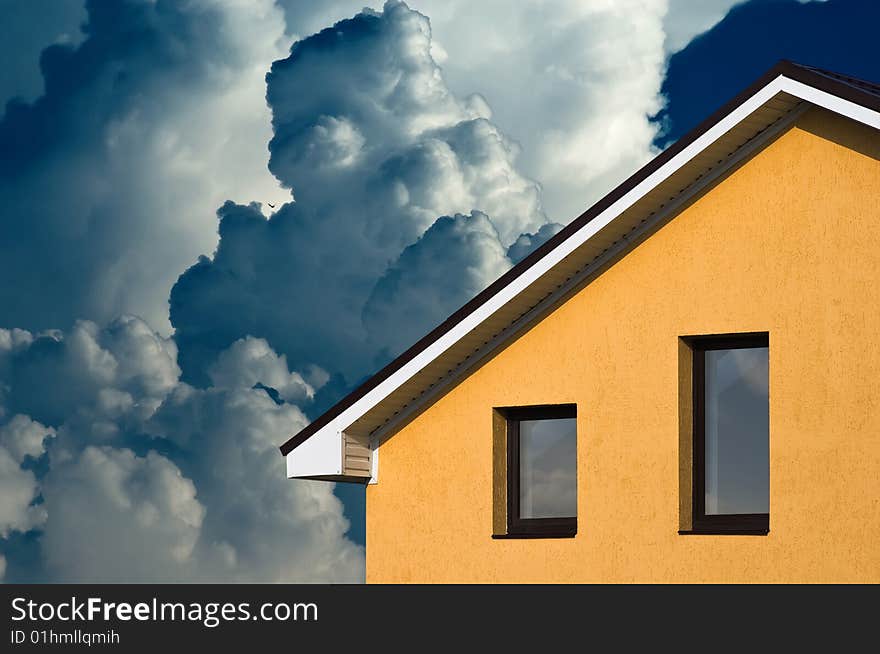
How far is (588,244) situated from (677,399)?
1751mm

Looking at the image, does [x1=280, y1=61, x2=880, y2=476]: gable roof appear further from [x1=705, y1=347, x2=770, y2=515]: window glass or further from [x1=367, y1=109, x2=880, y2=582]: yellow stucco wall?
[x1=705, y1=347, x2=770, y2=515]: window glass

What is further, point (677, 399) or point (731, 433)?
point (731, 433)

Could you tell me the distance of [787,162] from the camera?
15.4 meters

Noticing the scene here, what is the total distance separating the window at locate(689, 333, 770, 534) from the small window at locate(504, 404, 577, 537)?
1364 mm

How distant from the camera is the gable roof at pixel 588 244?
15055mm

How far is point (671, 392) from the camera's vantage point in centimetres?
1569

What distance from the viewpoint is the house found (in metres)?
14.9

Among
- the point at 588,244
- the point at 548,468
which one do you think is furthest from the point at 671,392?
the point at 548,468

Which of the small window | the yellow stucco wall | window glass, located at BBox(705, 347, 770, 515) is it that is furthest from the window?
the small window

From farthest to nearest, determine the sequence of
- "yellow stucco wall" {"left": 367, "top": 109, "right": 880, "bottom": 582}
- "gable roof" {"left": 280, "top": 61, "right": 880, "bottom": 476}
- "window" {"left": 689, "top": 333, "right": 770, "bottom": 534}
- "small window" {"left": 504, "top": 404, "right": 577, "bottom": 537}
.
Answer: "small window" {"left": 504, "top": 404, "right": 577, "bottom": 537}, "window" {"left": 689, "top": 333, "right": 770, "bottom": 534}, "gable roof" {"left": 280, "top": 61, "right": 880, "bottom": 476}, "yellow stucco wall" {"left": 367, "top": 109, "right": 880, "bottom": 582}

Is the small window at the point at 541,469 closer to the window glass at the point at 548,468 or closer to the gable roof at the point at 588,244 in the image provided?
the window glass at the point at 548,468

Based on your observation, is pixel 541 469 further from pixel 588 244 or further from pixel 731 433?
pixel 588 244
